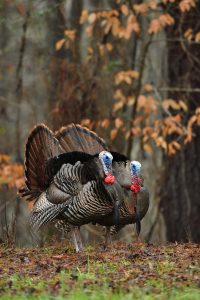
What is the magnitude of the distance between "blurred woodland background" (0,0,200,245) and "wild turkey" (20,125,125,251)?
4227 millimetres

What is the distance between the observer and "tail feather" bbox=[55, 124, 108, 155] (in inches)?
416

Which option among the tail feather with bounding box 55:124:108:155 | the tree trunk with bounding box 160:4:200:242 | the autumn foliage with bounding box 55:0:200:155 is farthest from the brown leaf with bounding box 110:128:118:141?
the tail feather with bounding box 55:124:108:155

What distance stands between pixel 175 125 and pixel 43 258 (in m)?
6.44

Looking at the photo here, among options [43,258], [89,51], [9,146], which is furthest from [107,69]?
[43,258]

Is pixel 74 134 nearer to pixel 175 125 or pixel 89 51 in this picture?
pixel 175 125

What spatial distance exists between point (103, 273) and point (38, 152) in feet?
9.69

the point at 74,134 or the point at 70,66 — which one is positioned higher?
the point at 70,66

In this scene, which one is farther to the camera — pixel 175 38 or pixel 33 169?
pixel 175 38

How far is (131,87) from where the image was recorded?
16.0m

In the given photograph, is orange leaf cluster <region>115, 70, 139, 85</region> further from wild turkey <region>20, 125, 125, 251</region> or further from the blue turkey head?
the blue turkey head

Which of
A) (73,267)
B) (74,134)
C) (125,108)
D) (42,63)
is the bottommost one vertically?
(73,267)

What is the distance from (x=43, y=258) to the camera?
8758 mm

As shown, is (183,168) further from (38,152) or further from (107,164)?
(107,164)

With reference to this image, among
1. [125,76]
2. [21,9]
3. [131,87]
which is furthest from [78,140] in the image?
[21,9]
